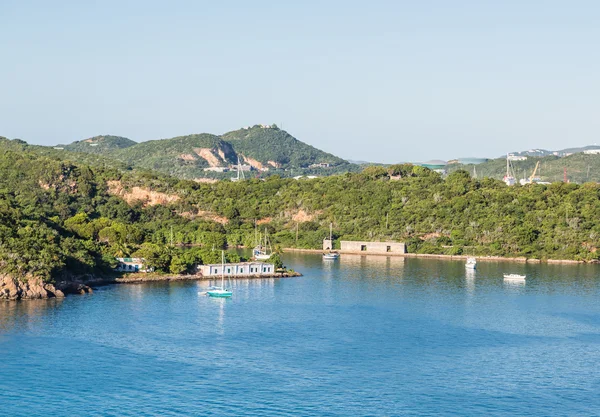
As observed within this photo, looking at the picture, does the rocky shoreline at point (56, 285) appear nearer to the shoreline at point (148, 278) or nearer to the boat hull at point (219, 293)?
the shoreline at point (148, 278)

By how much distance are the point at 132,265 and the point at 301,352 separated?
20.8 meters

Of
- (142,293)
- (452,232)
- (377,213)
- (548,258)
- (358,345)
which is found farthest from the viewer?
(377,213)

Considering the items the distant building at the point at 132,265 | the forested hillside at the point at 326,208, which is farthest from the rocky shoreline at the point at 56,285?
the forested hillside at the point at 326,208

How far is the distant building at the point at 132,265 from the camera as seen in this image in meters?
52.0

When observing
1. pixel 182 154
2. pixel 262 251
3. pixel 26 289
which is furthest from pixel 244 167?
pixel 26 289

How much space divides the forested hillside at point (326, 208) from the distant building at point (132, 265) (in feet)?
19.6

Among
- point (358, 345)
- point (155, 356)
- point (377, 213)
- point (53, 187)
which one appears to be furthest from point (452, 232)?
point (155, 356)

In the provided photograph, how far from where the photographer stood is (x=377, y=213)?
278 ft

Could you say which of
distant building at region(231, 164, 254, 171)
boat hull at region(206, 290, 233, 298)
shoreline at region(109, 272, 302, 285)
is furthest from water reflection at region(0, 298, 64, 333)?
distant building at region(231, 164, 254, 171)

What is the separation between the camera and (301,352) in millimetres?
33938

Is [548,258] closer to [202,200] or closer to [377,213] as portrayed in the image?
[377,213]

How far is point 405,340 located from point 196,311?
412 inches

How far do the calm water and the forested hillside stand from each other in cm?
1787

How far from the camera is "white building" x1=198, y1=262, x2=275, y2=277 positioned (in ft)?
178
